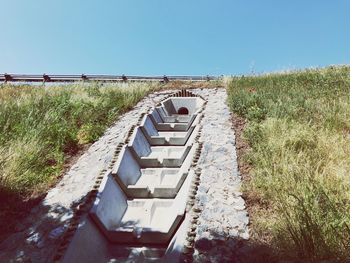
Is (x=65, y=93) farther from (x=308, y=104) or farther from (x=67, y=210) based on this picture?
(x=308, y=104)

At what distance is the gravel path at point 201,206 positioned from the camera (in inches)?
218

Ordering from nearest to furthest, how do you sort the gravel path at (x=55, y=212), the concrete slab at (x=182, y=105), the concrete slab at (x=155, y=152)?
the gravel path at (x=55, y=212)
the concrete slab at (x=155, y=152)
the concrete slab at (x=182, y=105)

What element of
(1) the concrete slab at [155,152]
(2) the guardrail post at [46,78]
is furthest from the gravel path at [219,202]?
(2) the guardrail post at [46,78]

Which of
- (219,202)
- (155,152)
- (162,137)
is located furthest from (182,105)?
(219,202)

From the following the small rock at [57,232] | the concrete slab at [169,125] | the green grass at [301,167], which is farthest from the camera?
the concrete slab at [169,125]

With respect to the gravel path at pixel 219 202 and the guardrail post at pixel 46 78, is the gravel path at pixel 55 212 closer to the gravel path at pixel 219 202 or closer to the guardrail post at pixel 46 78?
the gravel path at pixel 219 202

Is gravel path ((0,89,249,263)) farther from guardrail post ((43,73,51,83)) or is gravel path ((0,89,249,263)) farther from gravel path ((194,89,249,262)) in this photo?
guardrail post ((43,73,51,83))

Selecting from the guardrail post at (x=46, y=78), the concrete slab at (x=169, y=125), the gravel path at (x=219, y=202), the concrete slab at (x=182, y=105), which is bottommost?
the gravel path at (x=219, y=202)

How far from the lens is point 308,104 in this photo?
1054cm

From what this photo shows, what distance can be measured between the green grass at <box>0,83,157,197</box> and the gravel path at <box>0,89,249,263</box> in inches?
22.0

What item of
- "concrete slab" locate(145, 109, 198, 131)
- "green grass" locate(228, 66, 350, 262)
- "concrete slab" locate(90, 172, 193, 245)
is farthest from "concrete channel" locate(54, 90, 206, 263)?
"green grass" locate(228, 66, 350, 262)

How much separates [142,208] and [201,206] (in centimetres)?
177

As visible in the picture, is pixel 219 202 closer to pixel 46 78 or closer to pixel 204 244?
pixel 204 244

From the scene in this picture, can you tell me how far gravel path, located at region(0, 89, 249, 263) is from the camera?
555 centimetres
